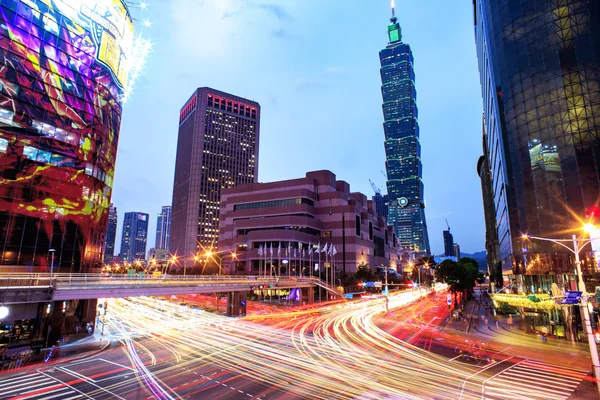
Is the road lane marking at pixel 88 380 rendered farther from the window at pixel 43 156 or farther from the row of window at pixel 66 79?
the row of window at pixel 66 79

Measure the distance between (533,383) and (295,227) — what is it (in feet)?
280

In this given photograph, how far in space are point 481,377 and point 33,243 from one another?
52263 mm

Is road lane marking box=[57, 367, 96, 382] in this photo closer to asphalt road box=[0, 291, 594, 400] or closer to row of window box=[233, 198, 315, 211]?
asphalt road box=[0, 291, 594, 400]

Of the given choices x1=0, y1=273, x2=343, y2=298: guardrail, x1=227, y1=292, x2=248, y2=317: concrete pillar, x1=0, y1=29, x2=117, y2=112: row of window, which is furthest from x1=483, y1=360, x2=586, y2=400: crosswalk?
x1=0, y1=29, x2=117, y2=112: row of window

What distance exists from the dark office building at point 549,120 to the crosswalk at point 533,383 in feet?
80.5

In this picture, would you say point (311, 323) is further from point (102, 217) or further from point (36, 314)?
point (102, 217)

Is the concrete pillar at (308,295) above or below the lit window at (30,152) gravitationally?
below

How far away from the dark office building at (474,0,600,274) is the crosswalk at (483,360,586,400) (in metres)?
24.6

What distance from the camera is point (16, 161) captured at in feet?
144

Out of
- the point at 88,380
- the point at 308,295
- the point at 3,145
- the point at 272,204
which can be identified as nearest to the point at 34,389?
the point at 88,380

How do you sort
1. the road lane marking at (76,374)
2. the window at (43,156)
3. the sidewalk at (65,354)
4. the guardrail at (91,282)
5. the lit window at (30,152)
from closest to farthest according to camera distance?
the road lane marking at (76,374) < the sidewalk at (65,354) < the guardrail at (91,282) < the lit window at (30,152) < the window at (43,156)

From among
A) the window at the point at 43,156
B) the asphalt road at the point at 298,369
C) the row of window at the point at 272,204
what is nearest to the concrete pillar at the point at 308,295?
the row of window at the point at 272,204

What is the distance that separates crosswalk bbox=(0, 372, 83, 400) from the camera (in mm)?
18391

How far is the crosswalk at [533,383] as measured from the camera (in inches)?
731
